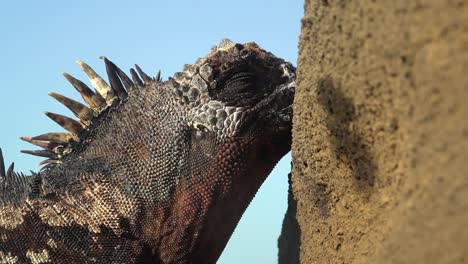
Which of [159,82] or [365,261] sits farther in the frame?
[159,82]

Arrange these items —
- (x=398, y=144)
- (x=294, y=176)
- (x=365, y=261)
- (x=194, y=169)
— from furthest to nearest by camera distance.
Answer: (x=194, y=169) < (x=294, y=176) < (x=365, y=261) < (x=398, y=144)

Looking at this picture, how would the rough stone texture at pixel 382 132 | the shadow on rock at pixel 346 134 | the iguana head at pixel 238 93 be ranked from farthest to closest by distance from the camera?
the iguana head at pixel 238 93, the shadow on rock at pixel 346 134, the rough stone texture at pixel 382 132

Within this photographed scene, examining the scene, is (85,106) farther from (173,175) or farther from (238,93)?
(238,93)

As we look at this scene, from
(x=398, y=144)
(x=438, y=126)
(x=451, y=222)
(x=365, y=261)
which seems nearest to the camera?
(x=451, y=222)

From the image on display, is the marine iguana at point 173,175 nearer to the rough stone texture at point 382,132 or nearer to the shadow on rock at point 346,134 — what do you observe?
the rough stone texture at point 382,132

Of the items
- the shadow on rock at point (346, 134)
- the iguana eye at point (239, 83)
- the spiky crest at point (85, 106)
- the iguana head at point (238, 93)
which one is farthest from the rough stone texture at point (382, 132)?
the spiky crest at point (85, 106)

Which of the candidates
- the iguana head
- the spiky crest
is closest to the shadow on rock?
the iguana head

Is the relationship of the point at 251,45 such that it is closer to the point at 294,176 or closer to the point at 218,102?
the point at 218,102

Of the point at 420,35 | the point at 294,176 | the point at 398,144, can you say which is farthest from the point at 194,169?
the point at 420,35
